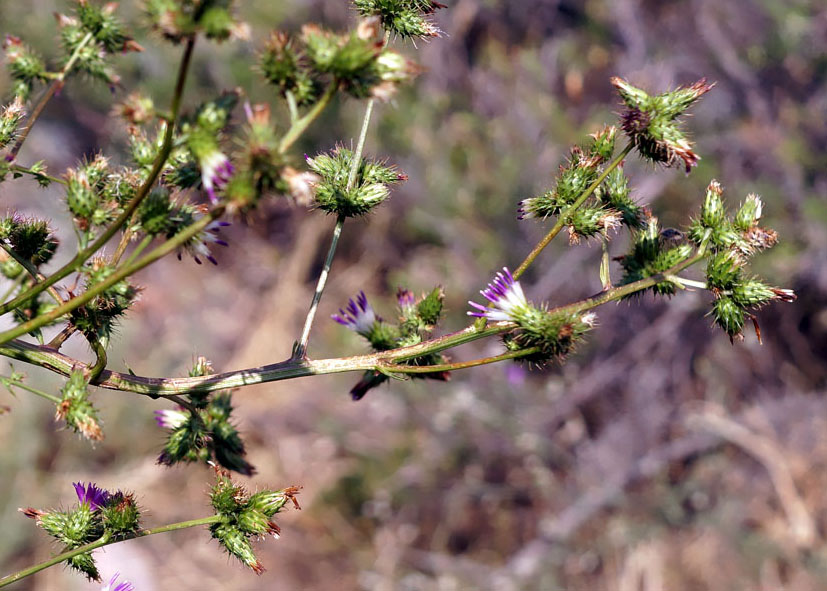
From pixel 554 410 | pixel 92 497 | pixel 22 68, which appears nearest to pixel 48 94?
pixel 22 68

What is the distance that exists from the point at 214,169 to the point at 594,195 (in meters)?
0.81

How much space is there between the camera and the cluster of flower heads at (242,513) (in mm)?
1450

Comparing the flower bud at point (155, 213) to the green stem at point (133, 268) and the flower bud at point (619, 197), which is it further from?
the flower bud at point (619, 197)

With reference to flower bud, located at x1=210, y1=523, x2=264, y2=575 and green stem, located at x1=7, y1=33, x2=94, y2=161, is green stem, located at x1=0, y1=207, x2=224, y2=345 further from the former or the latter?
flower bud, located at x1=210, y1=523, x2=264, y2=575

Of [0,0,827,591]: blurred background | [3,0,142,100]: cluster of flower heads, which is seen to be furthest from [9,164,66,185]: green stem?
[0,0,827,591]: blurred background

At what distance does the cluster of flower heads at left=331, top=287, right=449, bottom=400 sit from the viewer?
160 centimetres

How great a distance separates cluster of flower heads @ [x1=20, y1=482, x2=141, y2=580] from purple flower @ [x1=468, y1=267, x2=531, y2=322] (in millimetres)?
711

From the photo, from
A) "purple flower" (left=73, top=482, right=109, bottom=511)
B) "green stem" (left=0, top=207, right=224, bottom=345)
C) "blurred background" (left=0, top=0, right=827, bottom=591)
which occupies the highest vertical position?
"blurred background" (left=0, top=0, right=827, bottom=591)

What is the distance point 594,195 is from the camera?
62.3 inches

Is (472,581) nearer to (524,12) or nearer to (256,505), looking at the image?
(256,505)

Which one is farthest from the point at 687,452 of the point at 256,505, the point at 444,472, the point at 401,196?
the point at 256,505

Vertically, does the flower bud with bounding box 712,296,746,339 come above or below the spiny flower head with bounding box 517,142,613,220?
below

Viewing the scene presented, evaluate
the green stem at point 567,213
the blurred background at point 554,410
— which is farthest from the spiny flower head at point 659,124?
the blurred background at point 554,410

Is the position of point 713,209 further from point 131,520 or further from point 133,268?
point 131,520
